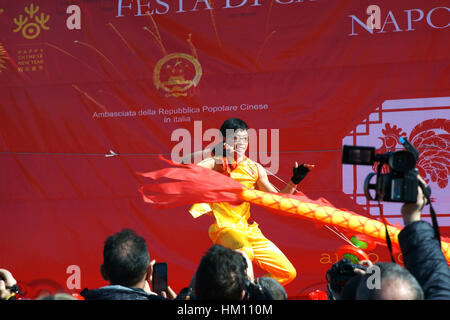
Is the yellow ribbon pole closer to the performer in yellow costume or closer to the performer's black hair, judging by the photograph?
the performer in yellow costume

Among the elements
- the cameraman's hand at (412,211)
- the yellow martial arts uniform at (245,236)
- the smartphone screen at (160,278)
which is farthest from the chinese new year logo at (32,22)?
the cameraman's hand at (412,211)

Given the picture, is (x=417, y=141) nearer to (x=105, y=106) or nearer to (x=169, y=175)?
(x=169, y=175)

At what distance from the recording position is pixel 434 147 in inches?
171

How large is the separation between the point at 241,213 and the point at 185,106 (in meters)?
1.24

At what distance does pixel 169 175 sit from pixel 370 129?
1.62 m

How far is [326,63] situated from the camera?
4.53m

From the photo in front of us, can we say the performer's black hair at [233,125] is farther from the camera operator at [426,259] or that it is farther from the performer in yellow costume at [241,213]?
the camera operator at [426,259]

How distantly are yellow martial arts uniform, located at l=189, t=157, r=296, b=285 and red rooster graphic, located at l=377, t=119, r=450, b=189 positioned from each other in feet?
3.94

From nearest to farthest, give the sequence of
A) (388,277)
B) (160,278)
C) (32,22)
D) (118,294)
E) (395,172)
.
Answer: (388,277) → (395,172) → (118,294) → (160,278) → (32,22)

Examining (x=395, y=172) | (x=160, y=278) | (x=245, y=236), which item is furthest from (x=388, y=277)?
(x=245, y=236)

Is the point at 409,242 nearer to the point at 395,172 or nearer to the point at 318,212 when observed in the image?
the point at 395,172

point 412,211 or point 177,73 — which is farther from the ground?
point 177,73

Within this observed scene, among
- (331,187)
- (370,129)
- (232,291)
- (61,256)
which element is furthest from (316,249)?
(232,291)

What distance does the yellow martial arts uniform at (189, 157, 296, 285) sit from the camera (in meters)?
3.84
